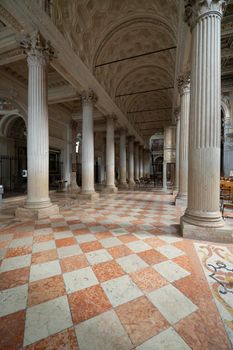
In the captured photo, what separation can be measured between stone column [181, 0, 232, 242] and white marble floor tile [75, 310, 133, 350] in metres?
A: 2.72

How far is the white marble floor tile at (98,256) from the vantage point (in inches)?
110

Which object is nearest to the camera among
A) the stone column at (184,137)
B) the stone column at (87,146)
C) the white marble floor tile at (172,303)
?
the white marble floor tile at (172,303)

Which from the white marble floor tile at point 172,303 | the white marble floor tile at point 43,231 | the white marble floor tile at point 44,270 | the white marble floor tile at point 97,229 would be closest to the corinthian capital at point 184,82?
the white marble floor tile at point 97,229

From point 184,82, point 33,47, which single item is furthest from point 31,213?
point 184,82

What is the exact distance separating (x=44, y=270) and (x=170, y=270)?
74.6 inches

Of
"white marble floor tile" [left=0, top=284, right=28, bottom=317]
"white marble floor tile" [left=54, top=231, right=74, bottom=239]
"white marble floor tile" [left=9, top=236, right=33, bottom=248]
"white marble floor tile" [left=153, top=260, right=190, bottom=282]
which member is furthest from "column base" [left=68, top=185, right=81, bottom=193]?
"white marble floor tile" [left=0, top=284, right=28, bottom=317]

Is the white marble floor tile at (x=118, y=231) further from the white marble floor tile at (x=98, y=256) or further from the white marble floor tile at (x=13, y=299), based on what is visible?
the white marble floor tile at (x=13, y=299)

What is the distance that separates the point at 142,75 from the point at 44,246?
14.8 metres

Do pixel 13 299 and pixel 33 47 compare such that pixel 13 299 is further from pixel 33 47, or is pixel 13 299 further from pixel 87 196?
pixel 87 196

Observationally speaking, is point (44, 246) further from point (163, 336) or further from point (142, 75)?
point (142, 75)

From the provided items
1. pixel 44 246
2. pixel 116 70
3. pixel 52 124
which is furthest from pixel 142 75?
pixel 44 246

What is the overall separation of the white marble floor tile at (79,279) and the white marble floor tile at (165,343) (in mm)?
960

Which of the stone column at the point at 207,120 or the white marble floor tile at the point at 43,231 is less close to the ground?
the stone column at the point at 207,120

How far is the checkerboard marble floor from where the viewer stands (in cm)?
150
